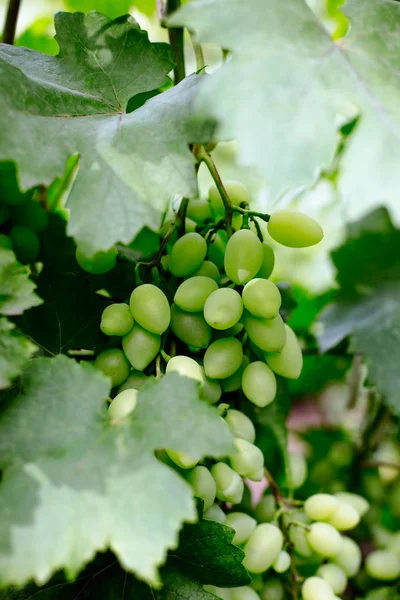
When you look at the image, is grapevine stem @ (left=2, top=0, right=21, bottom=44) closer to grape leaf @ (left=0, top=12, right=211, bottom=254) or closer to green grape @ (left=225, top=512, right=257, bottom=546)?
grape leaf @ (left=0, top=12, right=211, bottom=254)

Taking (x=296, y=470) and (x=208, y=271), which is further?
(x=296, y=470)

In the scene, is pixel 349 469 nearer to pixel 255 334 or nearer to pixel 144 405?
pixel 255 334

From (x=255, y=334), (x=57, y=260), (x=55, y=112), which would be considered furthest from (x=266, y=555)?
(x=55, y=112)

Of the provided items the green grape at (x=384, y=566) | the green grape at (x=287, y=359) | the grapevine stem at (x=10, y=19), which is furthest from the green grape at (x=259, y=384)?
the grapevine stem at (x=10, y=19)

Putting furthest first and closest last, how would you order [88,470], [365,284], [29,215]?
[365,284]
[29,215]
[88,470]

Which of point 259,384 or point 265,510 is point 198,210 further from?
point 265,510

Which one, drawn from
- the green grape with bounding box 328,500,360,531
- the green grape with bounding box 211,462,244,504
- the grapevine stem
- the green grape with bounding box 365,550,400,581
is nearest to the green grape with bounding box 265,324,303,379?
the green grape with bounding box 211,462,244,504

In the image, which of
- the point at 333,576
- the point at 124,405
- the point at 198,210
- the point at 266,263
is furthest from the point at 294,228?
the point at 333,576
